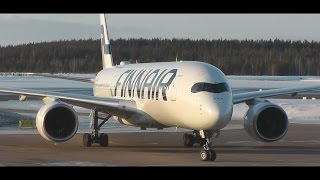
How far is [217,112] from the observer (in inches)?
684

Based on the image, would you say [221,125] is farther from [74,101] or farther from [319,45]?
[319,45]

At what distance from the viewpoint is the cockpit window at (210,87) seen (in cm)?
1819

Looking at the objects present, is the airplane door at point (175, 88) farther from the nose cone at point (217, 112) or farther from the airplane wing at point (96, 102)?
the airplane wing at point (96, 102)

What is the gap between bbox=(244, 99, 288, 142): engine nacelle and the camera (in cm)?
2066

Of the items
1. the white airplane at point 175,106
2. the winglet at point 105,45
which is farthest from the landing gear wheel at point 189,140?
the winglet at point 105,45

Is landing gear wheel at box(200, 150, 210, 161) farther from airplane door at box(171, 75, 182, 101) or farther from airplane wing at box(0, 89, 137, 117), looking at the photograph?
airplane wing at box(0, 89, 137, 117)

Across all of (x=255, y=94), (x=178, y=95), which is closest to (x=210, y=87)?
(x=178, y=95)

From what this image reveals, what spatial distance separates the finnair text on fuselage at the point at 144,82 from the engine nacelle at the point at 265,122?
2.73 metres

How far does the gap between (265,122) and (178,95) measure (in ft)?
11.4

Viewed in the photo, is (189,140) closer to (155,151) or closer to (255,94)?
(155,151)

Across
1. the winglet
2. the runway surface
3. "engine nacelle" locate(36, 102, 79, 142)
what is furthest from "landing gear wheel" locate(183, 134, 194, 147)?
the winglet

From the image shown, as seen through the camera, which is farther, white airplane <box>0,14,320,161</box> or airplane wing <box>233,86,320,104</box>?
airplane wing <box>233,86,320,104</box>
